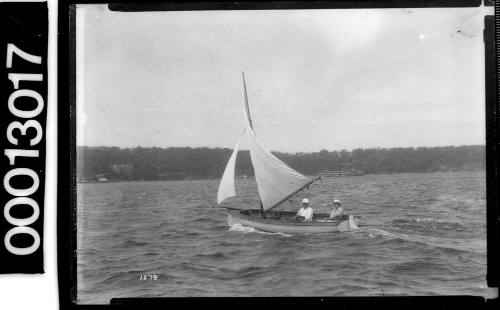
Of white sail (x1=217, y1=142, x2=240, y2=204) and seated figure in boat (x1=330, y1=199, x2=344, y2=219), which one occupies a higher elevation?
white sail (x1=217, y1=142, x2=240, y2=204)

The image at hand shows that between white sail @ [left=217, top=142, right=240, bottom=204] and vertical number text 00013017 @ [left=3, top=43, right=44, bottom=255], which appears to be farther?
white sail @ [left=217, top=142, right=240, bottom=204]

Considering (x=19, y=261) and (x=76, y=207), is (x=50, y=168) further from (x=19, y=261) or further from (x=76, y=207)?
(x=19, y=261)

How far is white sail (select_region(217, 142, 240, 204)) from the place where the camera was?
2.77 metres

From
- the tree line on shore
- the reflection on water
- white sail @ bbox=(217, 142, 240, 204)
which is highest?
the tree line on shore

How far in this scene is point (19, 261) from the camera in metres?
2.68

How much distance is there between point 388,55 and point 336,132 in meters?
0.62

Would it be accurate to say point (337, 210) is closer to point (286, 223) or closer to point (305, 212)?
point (305, 212)

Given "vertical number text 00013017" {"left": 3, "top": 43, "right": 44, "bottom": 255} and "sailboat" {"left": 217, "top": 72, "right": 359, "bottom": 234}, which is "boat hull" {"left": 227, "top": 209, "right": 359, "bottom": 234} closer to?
"sailboat" {"left": 217, "top": 72, "right": 359, "bottom": 234}

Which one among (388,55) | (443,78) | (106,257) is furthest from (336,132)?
(106,257)

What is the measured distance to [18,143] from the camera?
106 inches

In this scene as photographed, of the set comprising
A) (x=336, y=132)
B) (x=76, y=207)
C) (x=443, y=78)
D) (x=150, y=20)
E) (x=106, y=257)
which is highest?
(x=150, y=20)

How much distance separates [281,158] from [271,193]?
0.31 metres

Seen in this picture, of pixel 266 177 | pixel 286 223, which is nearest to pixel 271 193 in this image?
pixel 266 177

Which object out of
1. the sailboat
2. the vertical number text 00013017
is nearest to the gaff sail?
the sailboat
